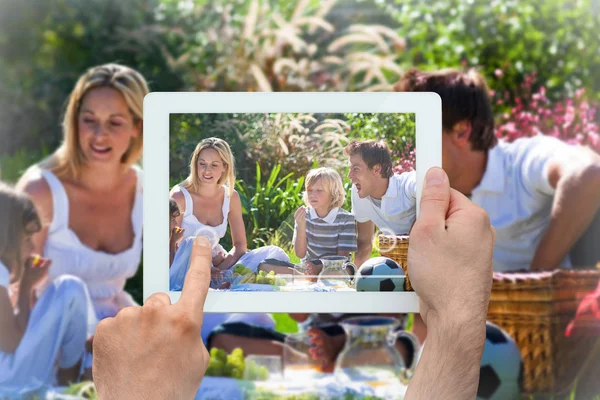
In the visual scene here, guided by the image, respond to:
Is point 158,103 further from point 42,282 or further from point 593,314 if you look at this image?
point 593,314

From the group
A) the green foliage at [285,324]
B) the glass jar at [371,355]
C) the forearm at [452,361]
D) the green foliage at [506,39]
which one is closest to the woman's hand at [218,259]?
the forearm at [452,361]

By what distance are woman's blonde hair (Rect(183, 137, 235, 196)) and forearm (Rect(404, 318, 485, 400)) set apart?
1.88 feet

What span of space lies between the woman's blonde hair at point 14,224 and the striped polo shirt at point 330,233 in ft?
5.60

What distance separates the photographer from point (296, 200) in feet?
4.65

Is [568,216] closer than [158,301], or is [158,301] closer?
[158,301]

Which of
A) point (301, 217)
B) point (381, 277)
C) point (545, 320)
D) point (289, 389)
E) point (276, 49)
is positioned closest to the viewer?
point (381, 277)

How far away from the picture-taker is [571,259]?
2.55 meters

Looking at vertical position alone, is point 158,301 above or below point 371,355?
above

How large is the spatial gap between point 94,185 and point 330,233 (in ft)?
5.38

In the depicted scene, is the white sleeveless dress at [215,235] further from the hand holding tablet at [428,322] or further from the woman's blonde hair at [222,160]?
the hand holding tablet at [428,322]

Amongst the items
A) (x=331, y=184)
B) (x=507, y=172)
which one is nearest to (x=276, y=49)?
(x=507, y=172)

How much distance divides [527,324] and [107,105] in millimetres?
2019

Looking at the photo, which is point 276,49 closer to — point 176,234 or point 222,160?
point 222,160

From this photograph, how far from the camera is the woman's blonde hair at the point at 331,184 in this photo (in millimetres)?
1375
